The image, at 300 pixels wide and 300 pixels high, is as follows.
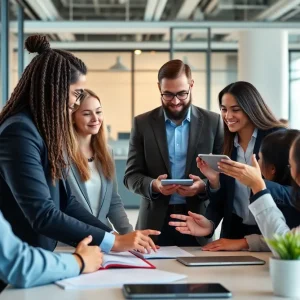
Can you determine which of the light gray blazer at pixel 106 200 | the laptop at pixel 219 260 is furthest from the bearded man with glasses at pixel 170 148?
the laptop at pixel 219 260

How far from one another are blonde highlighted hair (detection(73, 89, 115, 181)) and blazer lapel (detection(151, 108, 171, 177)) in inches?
12.0

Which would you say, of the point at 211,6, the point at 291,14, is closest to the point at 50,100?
the point at 211,6

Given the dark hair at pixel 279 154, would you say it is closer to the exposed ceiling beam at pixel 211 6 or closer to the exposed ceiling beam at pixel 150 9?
the exposed ceiling beam at pixel 150 9

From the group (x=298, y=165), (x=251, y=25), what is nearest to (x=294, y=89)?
(x=251, y=25)

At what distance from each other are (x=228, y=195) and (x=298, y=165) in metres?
0.77

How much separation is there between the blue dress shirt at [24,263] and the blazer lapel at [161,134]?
1.67 m

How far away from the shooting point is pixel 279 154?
9.41 feet

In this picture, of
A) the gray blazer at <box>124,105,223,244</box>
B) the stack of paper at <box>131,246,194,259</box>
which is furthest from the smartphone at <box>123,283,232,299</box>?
the gray blazer at <box>124,105,223,244</box>

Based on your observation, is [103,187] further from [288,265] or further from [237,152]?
[288,265]

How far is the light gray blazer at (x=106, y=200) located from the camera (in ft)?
11.3

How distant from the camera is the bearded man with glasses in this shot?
3.65m

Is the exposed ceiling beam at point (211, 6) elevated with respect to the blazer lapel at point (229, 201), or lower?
elevated

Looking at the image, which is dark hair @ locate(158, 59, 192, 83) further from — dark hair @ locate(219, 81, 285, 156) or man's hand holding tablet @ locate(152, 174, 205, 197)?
man's hand holding tablet @ locate(152, 174, 205, 197)

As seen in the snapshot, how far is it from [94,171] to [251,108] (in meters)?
0.98
